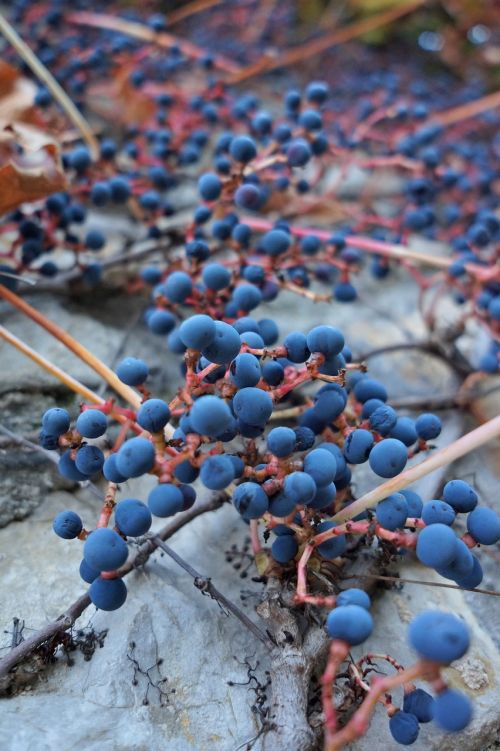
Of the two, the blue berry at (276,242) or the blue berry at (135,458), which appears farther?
the blue berry at (276,242)

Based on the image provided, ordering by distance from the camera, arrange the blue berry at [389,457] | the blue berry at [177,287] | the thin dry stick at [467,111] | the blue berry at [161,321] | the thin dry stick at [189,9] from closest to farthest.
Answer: the blue berry at [389,457] < the blue berry at [177,287] < the blue berry at [161,321] < the thin dry stick at [467,111] < the thin dry stick at [189,9]

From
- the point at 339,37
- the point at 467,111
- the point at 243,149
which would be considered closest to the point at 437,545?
the point at 243,149

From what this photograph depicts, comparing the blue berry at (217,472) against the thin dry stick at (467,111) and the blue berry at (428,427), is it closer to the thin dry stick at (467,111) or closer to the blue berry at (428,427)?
the blue berry at (428,427)

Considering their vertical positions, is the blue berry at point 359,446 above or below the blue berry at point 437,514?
below

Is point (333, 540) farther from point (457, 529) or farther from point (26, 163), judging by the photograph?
point (26, 163)

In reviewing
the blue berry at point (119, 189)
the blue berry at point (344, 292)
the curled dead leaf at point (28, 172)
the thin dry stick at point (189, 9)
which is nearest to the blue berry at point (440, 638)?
the blue berry at point (344, 292)

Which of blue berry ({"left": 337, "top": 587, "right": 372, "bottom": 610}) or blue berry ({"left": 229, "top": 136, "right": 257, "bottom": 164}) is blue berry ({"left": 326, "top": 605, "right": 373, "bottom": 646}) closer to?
blue berry ({"left": 337, "top": 587, "right": 372, "bottom": 610})

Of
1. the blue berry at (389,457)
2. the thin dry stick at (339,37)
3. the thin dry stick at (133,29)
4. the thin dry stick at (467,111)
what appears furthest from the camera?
the thin dry stick at (339,37)
